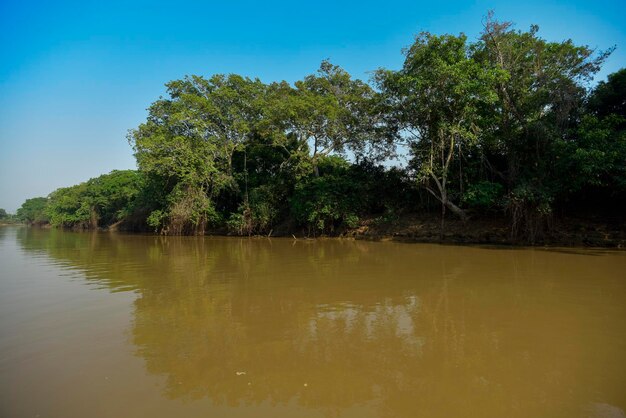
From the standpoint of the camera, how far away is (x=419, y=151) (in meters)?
17.7

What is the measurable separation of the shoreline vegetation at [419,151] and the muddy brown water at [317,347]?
7782 millimetres

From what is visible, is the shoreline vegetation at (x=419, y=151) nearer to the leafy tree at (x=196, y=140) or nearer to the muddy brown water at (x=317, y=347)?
the leafy tree at (x=196, y=140)

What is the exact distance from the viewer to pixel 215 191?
24.1m

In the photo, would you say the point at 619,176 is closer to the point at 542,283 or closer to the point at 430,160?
the point at 430,160

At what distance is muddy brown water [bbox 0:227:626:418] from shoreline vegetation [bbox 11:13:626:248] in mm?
7782

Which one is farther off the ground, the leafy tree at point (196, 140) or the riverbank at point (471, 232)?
the leafy tree at point (196, 140)

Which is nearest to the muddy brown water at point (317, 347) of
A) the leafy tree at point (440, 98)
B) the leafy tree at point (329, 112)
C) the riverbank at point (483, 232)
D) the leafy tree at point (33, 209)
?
the riverbank at point (483, 232)

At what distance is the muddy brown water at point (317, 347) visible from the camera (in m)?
2.70

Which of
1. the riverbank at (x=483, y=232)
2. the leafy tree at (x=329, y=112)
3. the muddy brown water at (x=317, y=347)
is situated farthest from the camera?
the leafy tree at (x=329, y=112)

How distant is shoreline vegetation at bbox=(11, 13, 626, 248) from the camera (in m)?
14.1

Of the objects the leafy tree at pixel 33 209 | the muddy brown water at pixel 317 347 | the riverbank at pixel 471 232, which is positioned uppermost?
the leafy tree at pixel 33 209

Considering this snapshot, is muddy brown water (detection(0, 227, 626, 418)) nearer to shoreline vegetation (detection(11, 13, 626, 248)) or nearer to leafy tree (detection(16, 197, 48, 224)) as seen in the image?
shoreline vegetation (detection(11, 13, 626, 248))

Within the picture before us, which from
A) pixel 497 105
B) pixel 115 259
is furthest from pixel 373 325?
pixel 497 105

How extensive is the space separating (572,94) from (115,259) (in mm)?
18455
